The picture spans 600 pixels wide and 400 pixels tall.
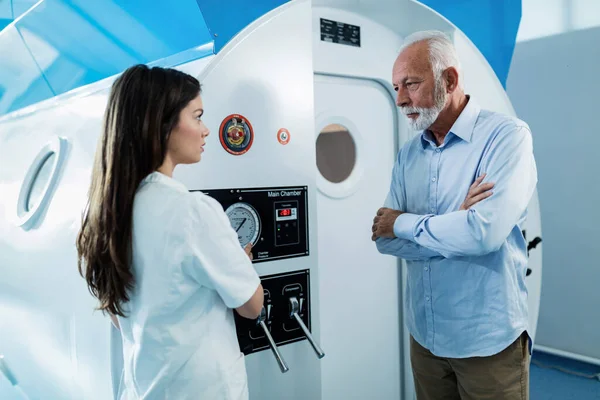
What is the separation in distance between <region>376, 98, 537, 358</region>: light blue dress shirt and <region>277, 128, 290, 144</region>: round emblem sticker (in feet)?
1.68

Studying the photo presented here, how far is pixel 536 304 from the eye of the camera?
9.28 ft

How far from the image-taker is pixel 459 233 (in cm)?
156

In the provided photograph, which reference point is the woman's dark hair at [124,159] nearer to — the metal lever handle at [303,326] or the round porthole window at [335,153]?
the metal lever handle at [303,326]

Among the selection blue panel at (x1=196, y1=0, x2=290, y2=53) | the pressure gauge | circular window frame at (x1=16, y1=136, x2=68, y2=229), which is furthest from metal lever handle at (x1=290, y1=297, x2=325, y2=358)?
circular window frame at (x1=16, y1=136, x2=68, y2=229)

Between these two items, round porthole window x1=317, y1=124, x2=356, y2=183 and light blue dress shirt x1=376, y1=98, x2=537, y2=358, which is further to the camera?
round porthole window x1=317, y1=124, x2=356, y2=183

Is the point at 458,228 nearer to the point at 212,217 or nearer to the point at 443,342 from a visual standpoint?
the point at 443,342

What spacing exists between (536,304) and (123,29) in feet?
8.59

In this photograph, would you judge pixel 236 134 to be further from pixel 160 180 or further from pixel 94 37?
pixel 94 37

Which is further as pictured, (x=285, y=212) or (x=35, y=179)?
(x=35, y=179)

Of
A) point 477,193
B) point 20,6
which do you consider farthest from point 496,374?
point 20,6

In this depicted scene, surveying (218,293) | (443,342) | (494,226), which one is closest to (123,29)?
(218,293)

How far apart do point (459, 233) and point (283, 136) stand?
73 cm

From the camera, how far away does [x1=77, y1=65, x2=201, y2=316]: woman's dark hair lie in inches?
46.5

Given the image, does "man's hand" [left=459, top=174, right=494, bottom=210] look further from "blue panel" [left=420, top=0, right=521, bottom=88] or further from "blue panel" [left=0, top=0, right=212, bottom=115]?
"blue panel" [left=420, top=0, right=521, bottom=88]
